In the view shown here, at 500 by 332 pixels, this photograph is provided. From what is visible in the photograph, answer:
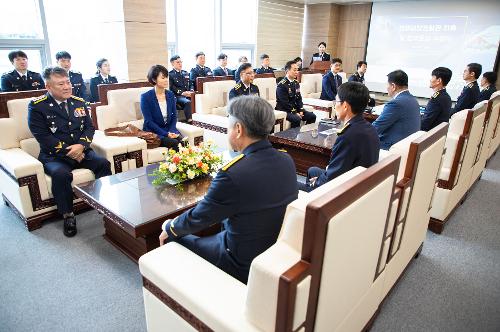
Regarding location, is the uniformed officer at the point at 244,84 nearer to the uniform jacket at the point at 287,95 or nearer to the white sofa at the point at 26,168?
the uniform jacket at the point at 287,95

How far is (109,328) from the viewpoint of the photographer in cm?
169

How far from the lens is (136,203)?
204cm

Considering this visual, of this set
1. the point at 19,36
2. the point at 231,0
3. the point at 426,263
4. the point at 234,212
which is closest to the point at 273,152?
the point at 234,212

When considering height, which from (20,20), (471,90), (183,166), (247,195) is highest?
(20,20)

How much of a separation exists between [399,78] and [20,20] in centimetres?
503

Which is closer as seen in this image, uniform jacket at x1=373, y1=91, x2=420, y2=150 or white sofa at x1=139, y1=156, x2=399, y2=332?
white sofa at x1=139, y1=156, x2=399, y2=332

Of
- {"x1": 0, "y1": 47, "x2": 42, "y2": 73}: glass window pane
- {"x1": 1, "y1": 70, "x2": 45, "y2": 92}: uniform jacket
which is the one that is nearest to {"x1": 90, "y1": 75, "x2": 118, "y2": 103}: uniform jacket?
{"x1": 1, "y1": 70, "x2": 45, "y2": 92}: uniform jacket

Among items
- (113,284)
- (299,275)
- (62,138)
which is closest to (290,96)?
(62,138)

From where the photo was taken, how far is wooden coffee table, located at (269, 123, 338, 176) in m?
3.21

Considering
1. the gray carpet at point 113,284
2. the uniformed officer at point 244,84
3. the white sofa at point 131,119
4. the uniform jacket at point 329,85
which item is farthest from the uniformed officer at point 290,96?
the gray carpet at point 113,284

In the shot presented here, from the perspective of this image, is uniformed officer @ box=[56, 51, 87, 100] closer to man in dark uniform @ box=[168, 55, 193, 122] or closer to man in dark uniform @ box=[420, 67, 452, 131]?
man in dark uniform @ box=[168, 55, 193, 122]

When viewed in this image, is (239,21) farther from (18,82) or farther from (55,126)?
(55,126)

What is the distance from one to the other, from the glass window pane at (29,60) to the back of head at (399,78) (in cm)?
481

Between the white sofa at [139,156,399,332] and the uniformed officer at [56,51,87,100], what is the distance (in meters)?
4.03
